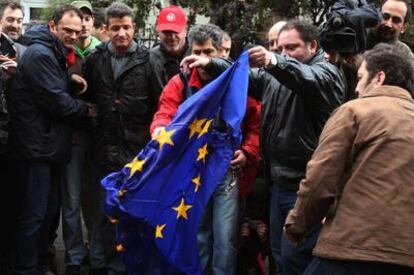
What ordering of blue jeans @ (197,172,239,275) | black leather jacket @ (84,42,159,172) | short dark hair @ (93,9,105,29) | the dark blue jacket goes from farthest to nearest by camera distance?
short dark hair @ (93,9,105,29) → black leather jacket @ (84,42,159,172) → the dark blue jacket → blue jeans @ (197,172,239,275)

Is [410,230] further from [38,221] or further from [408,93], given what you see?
[38,221]

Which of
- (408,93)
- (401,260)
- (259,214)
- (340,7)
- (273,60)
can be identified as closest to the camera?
(401,260)

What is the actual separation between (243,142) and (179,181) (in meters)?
0.69

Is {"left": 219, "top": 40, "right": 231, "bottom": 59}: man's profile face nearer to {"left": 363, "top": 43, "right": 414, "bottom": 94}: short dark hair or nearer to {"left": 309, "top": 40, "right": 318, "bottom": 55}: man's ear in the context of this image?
{"left": 309, "top": 40, "right": 318, "bottom": 55}: man's ear

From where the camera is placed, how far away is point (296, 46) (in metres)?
4.90

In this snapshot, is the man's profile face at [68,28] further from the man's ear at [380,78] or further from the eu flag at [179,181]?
the man's ear at [380,78]

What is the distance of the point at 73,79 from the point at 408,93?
126 inches

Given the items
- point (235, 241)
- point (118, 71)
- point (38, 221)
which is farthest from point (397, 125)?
point (38, 221)

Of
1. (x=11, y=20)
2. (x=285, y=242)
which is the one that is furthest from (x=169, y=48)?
(x=285, y=242)

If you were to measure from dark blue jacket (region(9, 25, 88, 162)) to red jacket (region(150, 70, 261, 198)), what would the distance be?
80 cm

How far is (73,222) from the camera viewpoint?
628 cm

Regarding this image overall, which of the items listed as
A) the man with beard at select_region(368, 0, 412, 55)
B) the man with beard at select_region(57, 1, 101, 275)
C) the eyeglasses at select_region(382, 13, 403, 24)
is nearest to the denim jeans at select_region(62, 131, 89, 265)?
the man with beard at select_region(57, 1, 101, 275)

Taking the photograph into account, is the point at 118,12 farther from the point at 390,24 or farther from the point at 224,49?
the point at 390,24

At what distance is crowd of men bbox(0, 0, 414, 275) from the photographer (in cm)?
362
